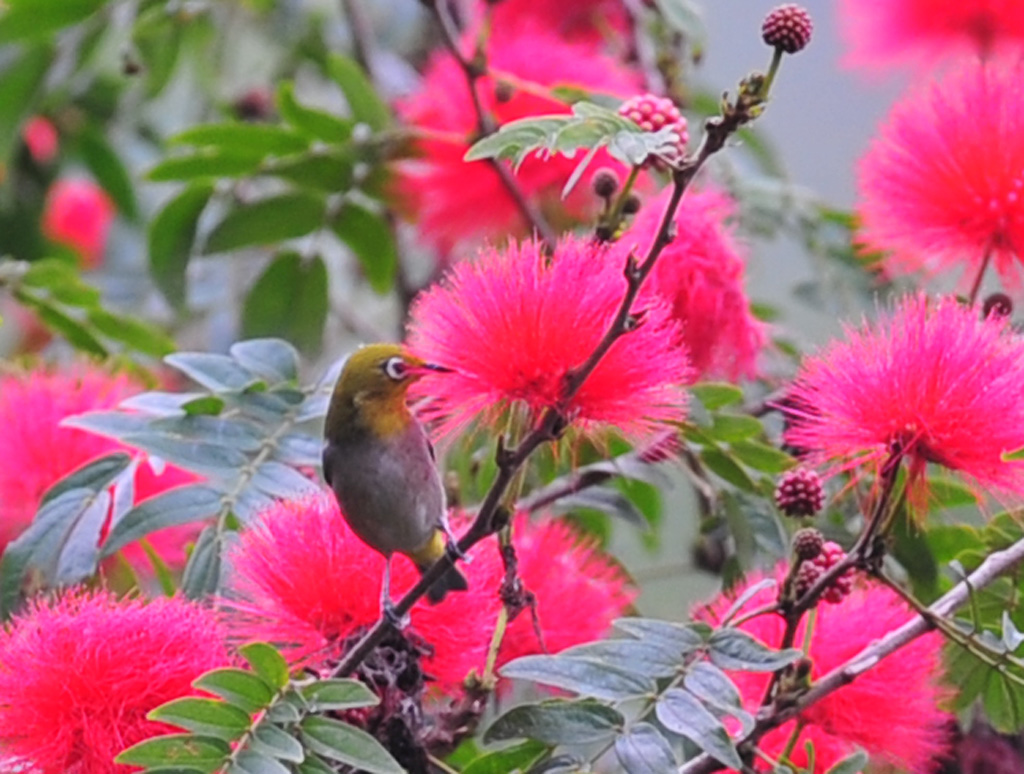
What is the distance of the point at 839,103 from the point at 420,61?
94 centimetres

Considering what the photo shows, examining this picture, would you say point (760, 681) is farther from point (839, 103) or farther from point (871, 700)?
point (839, 103)

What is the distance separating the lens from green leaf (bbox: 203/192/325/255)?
4.49 ft

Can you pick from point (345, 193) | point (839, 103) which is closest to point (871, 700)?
point (345, 193)

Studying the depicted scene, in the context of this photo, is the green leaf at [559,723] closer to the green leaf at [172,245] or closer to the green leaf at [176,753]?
the green leaf at [176,753]

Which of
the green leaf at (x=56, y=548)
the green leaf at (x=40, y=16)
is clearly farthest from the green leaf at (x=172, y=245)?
the green leaf at (x=56, y=548)

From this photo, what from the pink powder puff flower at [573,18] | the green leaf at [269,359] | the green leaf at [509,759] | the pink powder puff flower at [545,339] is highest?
the pink powder puff flower at [573,18]

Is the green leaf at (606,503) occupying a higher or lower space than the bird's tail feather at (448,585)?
lower

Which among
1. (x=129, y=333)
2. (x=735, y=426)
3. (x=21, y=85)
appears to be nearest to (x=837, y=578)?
(x=735, y=426)

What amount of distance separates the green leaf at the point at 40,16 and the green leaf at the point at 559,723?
962 mm

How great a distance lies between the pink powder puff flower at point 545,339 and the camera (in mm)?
703

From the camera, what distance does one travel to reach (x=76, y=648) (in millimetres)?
729

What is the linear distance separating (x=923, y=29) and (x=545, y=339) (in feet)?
2.46

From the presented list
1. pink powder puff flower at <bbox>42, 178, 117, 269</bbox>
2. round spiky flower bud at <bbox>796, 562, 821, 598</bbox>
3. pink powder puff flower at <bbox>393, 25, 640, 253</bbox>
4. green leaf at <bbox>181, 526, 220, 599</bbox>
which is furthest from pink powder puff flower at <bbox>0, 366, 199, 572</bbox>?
pink powder puff flower at <bbox>42, 178, 117, 269</bbox>

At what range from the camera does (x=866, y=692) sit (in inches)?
31.7
